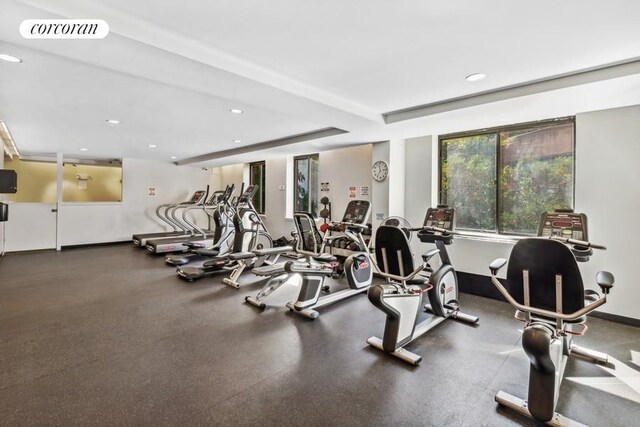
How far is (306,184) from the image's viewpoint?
7.51 metres

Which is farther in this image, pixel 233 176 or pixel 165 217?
pixel 233 176

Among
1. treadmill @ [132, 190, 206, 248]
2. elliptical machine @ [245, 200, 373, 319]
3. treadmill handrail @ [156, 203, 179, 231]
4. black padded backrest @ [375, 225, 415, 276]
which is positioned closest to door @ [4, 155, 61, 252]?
treadmill @ [132, 190, 206, 248]

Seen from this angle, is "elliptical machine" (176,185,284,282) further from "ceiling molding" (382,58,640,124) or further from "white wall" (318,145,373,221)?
"ceiling molding" (382,58,640,124)

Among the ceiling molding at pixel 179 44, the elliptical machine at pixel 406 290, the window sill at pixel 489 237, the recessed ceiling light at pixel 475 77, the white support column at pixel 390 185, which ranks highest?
the recessed ceiling light at pixel 475 77

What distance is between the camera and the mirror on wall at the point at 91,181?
31.7 feet

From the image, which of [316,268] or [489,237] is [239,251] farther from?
[489,237]

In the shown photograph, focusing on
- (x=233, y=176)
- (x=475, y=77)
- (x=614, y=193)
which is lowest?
(x=614, y=193)

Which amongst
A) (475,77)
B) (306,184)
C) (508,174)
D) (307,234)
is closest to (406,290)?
(307,234)

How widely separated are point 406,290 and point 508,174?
2.78m

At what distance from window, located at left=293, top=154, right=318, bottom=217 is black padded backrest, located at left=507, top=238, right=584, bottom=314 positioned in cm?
546

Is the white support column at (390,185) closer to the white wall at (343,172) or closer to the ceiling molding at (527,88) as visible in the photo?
the white wall at (343,172)

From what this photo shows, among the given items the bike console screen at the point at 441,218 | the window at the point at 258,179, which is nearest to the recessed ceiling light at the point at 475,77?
the bike console screen at the point at 441,218

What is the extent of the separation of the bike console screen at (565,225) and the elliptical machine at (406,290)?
838 mm

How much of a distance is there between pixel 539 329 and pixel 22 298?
19.1 ft
